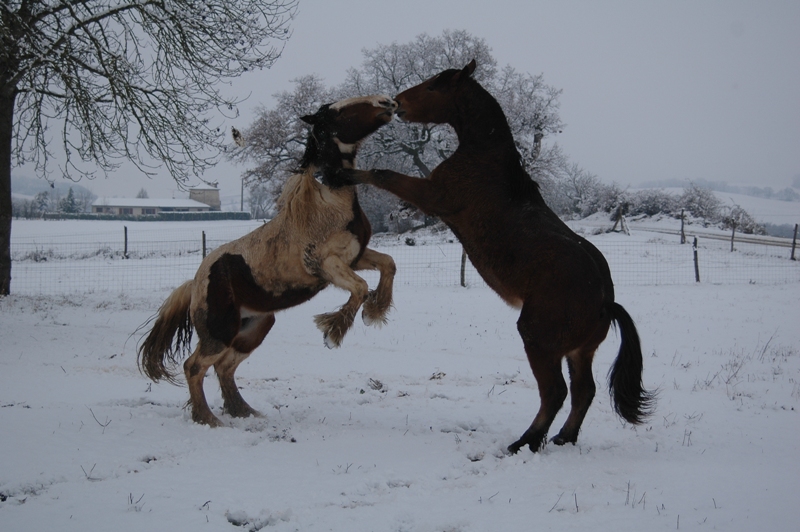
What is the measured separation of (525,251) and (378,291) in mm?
1338

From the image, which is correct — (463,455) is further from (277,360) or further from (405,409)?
(277,360)

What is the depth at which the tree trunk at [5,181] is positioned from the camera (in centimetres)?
1093

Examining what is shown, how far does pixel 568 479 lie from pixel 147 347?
11.7ft

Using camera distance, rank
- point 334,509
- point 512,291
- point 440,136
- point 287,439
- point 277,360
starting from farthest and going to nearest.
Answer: point 440,136 → point 277,360 → point 287,439 → point 512,291 → point 334,509

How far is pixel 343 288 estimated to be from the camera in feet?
14.1

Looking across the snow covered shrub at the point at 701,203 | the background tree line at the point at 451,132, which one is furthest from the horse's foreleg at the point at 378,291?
the snow covered shrub at the point at 701,203

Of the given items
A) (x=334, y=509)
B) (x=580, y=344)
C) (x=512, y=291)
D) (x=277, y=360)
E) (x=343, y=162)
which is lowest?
(x=277, y=360)

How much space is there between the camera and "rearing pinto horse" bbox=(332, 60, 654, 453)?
3.61 metres

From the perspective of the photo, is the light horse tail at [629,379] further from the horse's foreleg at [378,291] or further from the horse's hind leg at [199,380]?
the horse's hind leg at [199,380]

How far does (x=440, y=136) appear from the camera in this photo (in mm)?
31156

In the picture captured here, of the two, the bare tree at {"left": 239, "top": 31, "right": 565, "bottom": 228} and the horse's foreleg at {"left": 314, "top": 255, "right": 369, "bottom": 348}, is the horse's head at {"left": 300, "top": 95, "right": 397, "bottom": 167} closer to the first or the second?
the horse's foreleg at {"left": 314, "top": 255, "right": 369, "bottom": 348}

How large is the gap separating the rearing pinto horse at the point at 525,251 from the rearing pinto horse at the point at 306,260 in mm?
275

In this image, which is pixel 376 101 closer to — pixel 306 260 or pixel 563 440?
pixel 306 260

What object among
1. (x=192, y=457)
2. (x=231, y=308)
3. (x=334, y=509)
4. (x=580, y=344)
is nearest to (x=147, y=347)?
(x=231, y=308)
